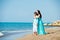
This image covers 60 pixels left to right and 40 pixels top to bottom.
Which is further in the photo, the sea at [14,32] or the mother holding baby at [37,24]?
the sea at [14,32]

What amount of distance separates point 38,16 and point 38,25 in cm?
51

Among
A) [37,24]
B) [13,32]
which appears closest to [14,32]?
[13,32]

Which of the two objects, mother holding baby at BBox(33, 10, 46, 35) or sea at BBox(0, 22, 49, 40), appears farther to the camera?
sea at BBox(0, 22, 49, 40)

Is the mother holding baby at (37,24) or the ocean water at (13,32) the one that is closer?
the mother holding baby at (37,24)

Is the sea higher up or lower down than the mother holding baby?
lower down

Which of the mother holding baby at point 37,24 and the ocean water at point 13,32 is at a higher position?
the mother holding baby at point 37,24

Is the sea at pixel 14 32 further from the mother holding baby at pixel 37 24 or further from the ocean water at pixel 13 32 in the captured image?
the mother holding baby at pixel 37 24

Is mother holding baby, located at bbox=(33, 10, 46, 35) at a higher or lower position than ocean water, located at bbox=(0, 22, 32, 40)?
higher

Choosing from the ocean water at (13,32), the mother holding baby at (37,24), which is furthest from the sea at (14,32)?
the mother holding baby at (37,24)

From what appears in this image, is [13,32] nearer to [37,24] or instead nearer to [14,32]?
[14,32]

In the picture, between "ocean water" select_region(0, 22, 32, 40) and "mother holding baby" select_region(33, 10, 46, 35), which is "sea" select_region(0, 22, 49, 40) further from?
"mother holding baby" select_region(33, 10, 46, 35)

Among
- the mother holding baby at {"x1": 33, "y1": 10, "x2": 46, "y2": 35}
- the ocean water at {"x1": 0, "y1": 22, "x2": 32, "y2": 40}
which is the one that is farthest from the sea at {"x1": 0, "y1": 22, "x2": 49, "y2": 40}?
the mother holding baby at {"x1": 33, "y1": 10, "x2": 46, "y2": 35}

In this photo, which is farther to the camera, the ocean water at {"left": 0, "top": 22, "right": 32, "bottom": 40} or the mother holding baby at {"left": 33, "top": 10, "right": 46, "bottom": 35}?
the ocean water at {"left": 0, "top": 22, "right": 32, "bottom": 40}

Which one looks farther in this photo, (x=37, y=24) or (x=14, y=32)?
(x=14, y=32)
